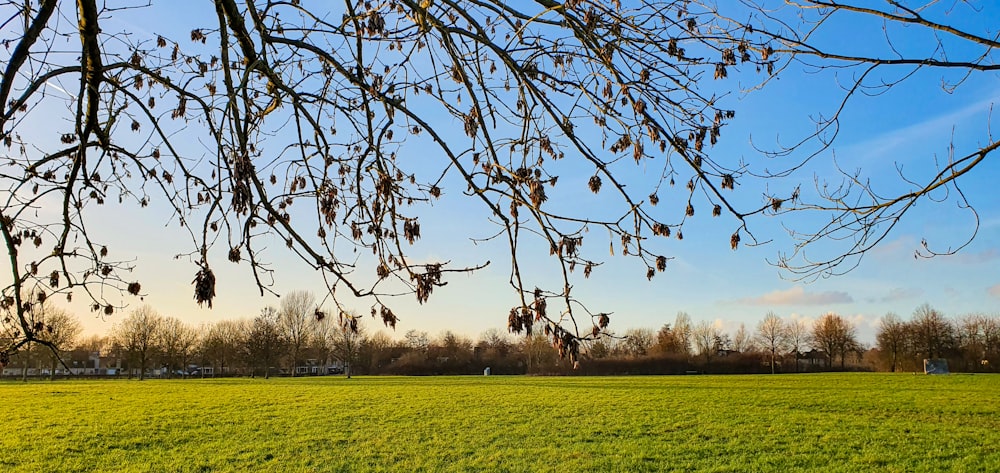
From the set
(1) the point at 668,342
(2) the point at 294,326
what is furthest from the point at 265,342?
(1) the point at 668,342

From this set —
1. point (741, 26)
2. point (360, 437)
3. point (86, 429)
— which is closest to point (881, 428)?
point (360, 437)

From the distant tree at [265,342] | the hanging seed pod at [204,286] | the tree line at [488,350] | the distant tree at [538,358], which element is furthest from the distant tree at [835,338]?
the hanging seed pod at [204,286]

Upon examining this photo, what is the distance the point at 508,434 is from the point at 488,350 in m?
54.1

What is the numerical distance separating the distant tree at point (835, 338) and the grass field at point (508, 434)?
1880 inches

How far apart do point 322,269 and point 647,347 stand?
66270mm

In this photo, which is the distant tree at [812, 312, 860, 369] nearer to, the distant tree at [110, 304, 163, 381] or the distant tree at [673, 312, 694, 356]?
the distant tree at [673, 312, 694, 356]

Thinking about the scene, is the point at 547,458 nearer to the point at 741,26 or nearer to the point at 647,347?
the point at 741,26

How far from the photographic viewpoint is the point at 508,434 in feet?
45.0

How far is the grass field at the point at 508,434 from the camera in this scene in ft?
34.8

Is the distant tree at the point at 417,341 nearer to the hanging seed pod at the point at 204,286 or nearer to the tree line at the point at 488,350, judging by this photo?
the tree line at the point at 488,350

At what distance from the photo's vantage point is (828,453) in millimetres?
11266

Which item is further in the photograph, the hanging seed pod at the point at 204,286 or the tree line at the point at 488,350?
the tree line at the point at 488,350

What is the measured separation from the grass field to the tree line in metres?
22.9

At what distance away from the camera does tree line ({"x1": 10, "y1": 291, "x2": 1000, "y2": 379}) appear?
167 feet
